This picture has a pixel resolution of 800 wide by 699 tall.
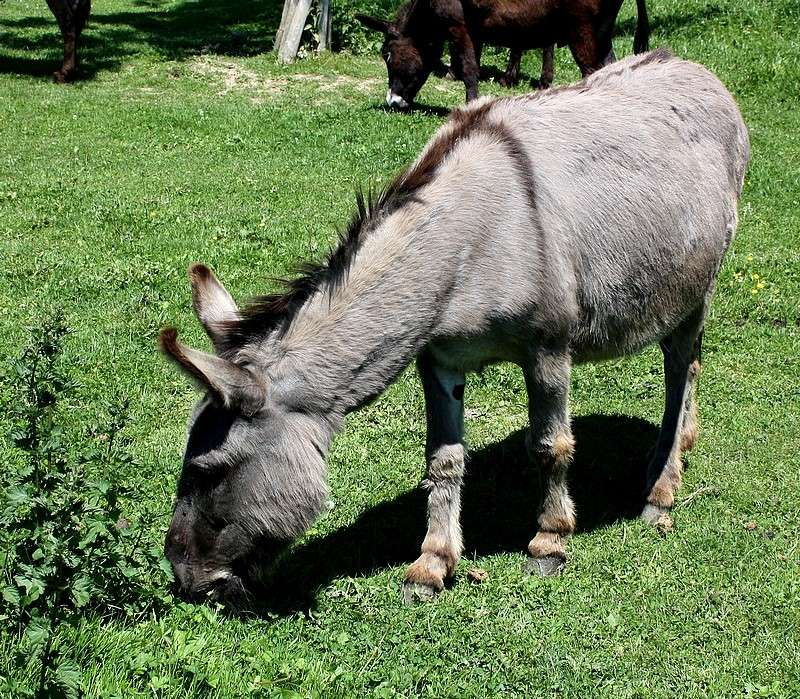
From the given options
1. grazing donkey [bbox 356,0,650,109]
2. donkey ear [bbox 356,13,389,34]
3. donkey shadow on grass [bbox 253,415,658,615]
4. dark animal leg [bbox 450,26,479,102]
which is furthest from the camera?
donkey ear [bbox 356,13,389,34]

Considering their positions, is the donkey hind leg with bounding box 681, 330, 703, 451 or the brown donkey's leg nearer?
the donkey hind leg with bounding box 681, 330, 703, 451

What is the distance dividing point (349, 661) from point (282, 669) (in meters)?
0.48

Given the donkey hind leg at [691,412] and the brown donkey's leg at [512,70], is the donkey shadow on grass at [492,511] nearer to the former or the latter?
the donkey hind leg at [691,412]

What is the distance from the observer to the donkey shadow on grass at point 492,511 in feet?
15.7

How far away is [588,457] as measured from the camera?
20.2 ft

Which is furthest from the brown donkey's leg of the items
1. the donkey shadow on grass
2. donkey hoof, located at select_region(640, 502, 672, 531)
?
donkey hoof, located at select_region(640, 502, 672, 531)

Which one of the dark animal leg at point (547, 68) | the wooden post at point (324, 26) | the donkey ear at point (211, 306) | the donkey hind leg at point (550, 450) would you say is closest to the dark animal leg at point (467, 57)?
the dark animal leg at point (547, 68)

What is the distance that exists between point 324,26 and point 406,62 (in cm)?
300

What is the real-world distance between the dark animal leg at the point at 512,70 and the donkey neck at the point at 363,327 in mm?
11595

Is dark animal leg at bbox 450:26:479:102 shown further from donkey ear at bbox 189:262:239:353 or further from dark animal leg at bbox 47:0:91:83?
donkey ear at bbox 189:262:239:353

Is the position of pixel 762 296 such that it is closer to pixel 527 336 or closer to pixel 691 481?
pixel 691 481

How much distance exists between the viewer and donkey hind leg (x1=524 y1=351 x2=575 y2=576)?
4617 millimetres

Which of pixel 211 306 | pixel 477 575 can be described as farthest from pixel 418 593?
pixel 211 306

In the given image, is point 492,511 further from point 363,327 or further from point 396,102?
point 396,102
